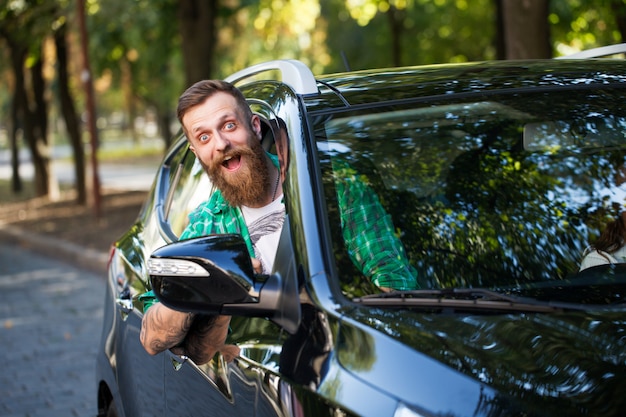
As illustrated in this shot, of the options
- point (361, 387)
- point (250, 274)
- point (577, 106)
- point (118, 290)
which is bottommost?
point (118, 290)

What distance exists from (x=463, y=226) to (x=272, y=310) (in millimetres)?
850

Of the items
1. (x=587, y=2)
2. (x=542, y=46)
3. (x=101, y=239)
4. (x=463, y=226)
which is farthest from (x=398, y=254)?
(x=587, y=2)

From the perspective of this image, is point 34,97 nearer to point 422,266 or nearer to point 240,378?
point 422,266

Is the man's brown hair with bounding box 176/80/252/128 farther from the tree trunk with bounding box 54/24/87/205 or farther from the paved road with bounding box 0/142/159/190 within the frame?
the paved road with bounding box 0/142/159/190

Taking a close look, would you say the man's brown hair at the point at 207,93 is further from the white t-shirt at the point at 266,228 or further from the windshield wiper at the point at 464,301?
the windshield wiper at the point at 464,301

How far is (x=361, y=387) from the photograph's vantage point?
2.13 meters

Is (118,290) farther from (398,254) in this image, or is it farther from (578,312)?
(578,312)

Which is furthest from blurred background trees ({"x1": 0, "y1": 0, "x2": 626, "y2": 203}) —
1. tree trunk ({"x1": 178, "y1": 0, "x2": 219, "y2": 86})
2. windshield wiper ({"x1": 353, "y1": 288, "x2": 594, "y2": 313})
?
windshield wiper ({"x1": 353, "y1": 288, "x2": 594, "y2": 313})

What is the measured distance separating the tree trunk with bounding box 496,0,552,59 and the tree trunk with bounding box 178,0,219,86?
7.01 metres

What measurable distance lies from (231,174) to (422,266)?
23.8 inches

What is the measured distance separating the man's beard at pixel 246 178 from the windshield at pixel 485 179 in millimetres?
237

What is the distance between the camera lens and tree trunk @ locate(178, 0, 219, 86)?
1600 centimetres

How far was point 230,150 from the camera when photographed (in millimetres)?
3055

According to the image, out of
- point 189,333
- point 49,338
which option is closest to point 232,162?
point 189,333
